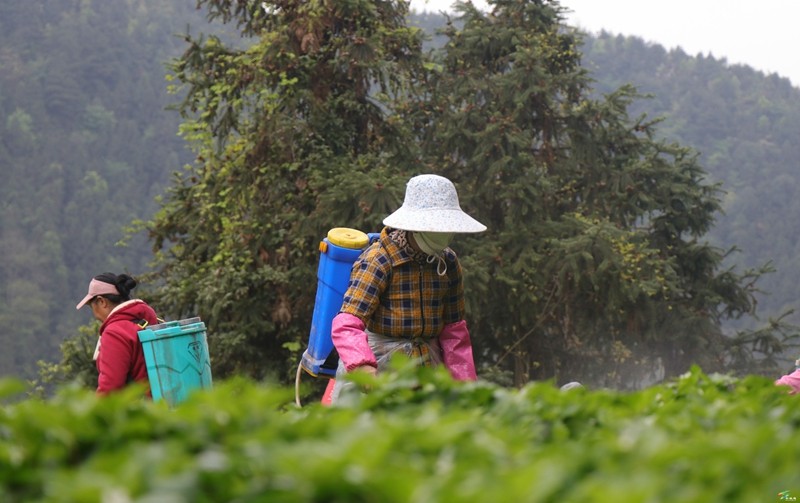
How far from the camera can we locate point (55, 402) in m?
2.00

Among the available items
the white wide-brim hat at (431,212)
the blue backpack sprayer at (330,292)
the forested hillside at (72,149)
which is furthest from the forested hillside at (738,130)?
the white wide-brim hat at (431,212)

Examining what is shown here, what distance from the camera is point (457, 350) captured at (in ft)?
16.1

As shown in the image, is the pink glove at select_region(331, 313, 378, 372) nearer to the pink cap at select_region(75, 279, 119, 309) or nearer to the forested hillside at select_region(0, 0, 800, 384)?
the pink cap at select_region(75, 279, 119, 309)

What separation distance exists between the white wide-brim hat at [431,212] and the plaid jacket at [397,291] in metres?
0.14

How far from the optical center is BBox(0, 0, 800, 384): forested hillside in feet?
194

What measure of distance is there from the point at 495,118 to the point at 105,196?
57009 millimetres

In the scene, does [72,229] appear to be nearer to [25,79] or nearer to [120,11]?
[25,79]

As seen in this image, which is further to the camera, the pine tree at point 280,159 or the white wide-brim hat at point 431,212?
the pine tree at point 280,159

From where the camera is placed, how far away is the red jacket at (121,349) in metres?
5.07

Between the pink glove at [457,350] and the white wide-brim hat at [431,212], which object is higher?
the white wide-brim hat at [431,212]

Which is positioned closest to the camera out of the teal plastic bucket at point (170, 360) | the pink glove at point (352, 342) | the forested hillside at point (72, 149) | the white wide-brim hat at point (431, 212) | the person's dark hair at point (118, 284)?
the pink glove at point (352, 342)

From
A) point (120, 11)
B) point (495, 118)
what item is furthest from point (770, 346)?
point (120, 11)

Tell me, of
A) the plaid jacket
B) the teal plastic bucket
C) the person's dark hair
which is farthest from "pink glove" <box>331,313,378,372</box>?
the person's dark hair

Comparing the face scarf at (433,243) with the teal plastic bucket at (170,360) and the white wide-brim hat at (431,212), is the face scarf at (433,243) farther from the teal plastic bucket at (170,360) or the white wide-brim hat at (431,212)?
the teal plastic bucket at (170,360)
